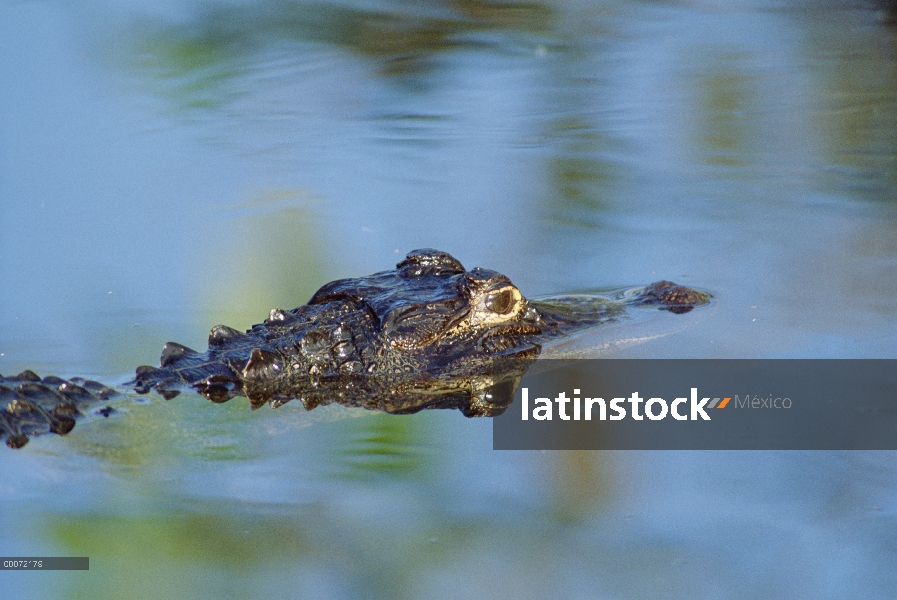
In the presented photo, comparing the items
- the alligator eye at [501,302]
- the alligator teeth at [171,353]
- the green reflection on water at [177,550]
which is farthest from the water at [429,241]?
the alligator eye at [501,302]

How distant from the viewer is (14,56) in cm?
964

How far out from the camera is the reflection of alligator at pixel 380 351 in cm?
447

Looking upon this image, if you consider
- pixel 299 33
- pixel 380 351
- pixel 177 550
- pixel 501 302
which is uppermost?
pixel 299 33

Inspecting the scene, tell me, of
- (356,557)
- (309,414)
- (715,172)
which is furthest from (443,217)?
(356,557)

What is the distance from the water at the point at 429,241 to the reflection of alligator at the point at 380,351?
0.35 feet

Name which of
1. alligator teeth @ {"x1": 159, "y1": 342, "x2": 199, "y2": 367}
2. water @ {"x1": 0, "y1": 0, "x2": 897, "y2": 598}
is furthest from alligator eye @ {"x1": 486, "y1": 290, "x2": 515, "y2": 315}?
alligator teeth @ {"x1": 159, "y1": 342, "x2": 199, "y2": 367}

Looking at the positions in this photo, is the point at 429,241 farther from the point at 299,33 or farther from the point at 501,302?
the point at 299,33

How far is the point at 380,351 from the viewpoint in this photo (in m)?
4.57

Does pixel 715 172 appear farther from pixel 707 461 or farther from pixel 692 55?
pixel 707 461

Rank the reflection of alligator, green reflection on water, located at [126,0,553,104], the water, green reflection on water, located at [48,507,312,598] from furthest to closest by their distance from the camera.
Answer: green reflection on water, located at [126,0,553,104] → the reflection of alligator → the water → green reflection on water, located at [48,507,312,598]

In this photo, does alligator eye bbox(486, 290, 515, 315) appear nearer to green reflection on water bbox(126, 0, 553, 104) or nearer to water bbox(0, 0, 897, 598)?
water bbox(0, 0, 897, 598)

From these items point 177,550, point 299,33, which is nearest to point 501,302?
point 177,550

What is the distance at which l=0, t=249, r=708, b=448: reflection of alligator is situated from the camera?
4473mm

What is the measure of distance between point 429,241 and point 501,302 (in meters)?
1.60
